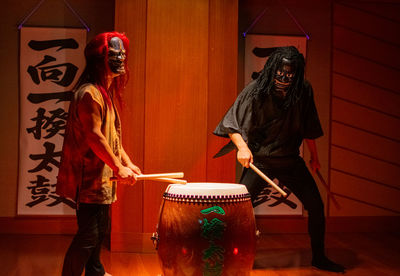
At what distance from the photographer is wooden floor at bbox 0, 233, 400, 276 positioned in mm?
2932

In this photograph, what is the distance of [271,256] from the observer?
3.39m

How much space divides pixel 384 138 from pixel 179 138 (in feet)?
7.28

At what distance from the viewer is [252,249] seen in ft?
7.14

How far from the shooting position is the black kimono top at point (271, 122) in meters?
2.86

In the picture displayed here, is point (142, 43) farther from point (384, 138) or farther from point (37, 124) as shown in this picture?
point (384, 138)

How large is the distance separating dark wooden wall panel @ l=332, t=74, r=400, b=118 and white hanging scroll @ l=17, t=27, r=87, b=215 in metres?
2.52

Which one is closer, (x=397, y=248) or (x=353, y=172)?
(x=397, y=248)

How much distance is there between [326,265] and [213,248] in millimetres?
1259

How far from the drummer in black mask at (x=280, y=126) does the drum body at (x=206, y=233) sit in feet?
2.39

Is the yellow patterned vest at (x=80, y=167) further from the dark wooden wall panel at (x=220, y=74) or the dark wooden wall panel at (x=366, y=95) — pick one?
the dark wooden wall panel at (x=366, y=95)

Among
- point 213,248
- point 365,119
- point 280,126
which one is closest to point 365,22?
point 365,119

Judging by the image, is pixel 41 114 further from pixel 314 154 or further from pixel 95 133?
pixel 314 154

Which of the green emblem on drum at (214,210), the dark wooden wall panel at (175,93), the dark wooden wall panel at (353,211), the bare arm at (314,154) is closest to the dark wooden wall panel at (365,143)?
the dark wooden wall panel at (353,211)

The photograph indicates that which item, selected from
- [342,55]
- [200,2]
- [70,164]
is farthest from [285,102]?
[342,55]
